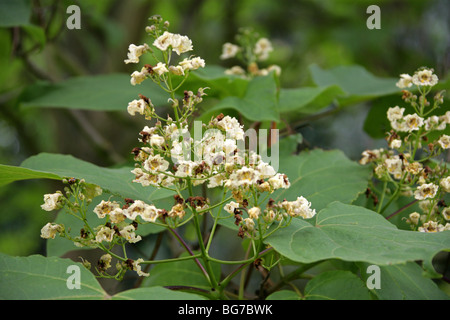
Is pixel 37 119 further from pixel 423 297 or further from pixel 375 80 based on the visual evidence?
pixel 423 297

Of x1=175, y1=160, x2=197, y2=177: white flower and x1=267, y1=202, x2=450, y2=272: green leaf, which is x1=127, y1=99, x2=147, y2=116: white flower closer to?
x1=175, y1=160, x2=197, y2=177: white flower

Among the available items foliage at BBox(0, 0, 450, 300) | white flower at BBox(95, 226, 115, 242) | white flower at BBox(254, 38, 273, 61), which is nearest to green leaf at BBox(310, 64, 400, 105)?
foliage at BBox(0, 0, 450, 300)

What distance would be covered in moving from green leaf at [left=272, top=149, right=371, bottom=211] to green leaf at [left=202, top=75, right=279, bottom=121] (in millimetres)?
190

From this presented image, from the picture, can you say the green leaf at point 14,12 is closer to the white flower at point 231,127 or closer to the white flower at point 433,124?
the white flower at point 231,127

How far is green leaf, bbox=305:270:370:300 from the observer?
1109 mm

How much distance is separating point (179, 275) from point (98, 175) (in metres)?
0.42

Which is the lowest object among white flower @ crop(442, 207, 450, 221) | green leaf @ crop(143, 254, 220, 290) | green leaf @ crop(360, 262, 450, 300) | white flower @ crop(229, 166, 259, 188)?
green leaf @ crop(143, 254, 220, 290)

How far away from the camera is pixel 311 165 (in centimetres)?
166

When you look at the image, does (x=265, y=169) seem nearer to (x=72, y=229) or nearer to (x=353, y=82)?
(x=72, y=229)

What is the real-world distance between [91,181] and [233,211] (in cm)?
41

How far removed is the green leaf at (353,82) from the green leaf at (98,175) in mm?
1107

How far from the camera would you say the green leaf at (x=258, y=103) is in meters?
1.66

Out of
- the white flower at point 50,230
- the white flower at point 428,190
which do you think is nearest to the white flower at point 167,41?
the white flower at point 50,230

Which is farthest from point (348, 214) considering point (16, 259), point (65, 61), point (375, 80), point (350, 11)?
point (350, 11)
